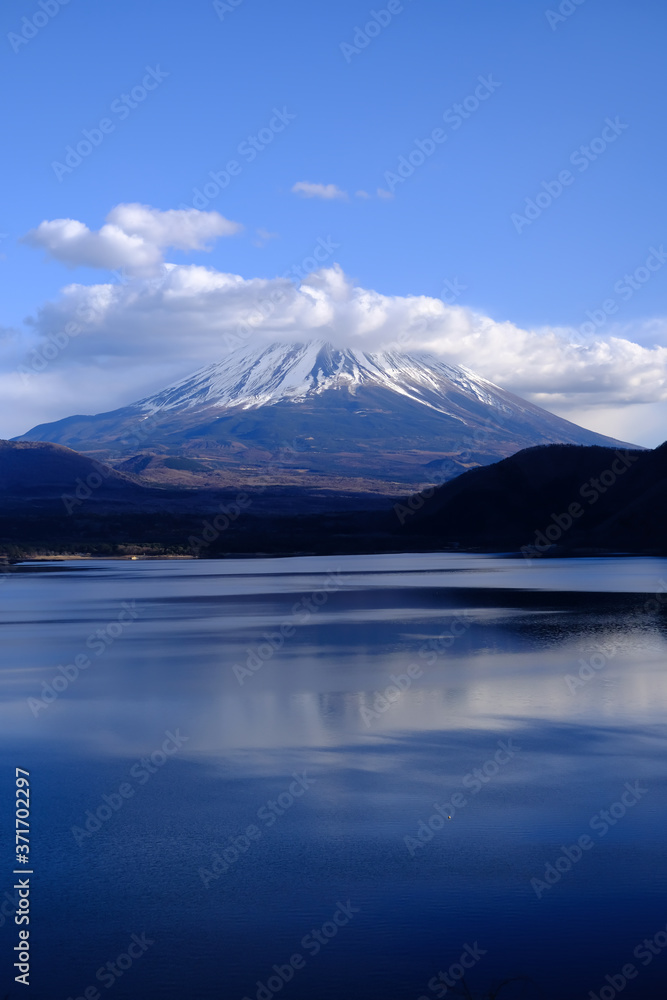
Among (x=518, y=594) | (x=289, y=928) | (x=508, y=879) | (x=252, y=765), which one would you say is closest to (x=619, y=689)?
(x=252, y=765)

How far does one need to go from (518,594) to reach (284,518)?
169 ft

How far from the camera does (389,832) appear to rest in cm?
1112
